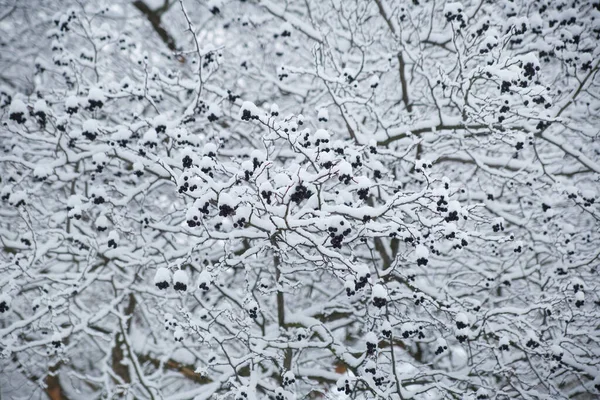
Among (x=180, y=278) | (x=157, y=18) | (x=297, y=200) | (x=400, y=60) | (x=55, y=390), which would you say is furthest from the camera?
(x=157, y=18)

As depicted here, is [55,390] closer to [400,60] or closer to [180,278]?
[180,278]

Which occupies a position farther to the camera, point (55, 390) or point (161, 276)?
point (55, 390)

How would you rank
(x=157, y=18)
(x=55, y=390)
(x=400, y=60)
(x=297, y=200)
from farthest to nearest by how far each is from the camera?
(x=157, y=18) → (x=55, y=390) → (x=400, y=60) → (x=297, y=200)

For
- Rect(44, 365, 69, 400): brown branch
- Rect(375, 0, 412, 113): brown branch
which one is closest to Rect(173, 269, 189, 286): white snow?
Rect(375, 0, 412, 113): brown branch

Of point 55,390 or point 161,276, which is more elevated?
point 161,276

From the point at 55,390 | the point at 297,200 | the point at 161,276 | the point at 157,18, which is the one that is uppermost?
the point at 157,18

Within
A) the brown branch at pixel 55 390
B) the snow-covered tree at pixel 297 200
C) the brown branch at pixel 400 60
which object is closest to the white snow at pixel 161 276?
the snow-covered tree at pixel 297 200

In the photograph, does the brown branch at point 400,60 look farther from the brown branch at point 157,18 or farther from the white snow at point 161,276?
the white snow at point 161,276

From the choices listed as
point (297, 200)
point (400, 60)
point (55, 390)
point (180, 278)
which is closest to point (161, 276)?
point (180, 278)
